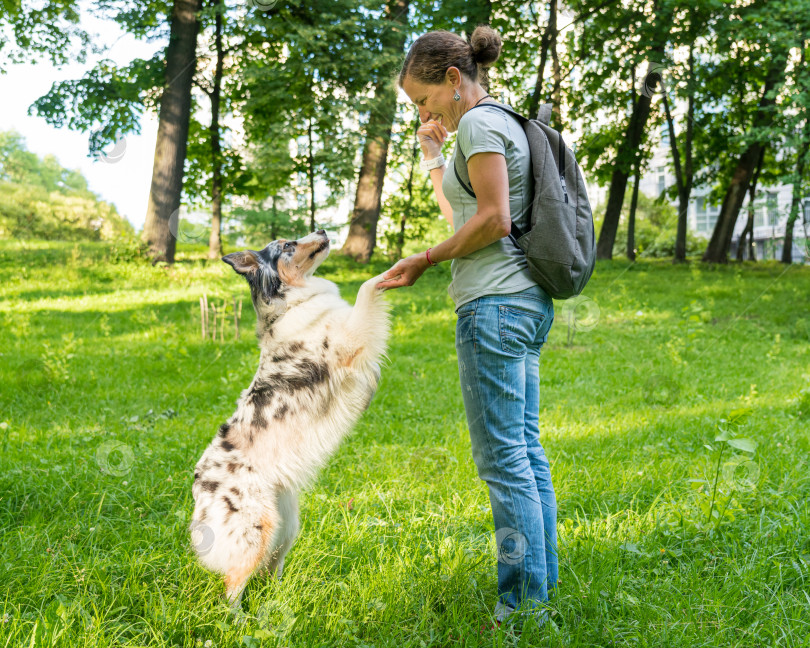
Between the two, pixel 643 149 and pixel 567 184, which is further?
pixel 643 149

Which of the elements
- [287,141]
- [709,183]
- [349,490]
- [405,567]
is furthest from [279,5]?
[709,183]

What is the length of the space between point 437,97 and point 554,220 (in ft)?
2.50

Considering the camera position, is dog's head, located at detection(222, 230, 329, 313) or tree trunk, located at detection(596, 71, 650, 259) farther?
tree trunk, located at detection(596, 71, 650, 259)

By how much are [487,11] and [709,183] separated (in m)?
15.7

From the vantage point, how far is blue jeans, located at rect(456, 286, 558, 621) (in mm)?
2582

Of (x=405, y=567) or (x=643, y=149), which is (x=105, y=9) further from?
(x=643, y=149)

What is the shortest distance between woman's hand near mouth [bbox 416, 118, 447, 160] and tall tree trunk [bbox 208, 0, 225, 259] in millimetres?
16189

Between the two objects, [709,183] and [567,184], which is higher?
[709,183]

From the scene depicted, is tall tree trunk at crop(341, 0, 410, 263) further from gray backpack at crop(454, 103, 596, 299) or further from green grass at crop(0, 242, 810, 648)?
gray backpack at crop(454, 103, 596, 299)

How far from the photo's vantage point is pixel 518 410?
2639 millimetres

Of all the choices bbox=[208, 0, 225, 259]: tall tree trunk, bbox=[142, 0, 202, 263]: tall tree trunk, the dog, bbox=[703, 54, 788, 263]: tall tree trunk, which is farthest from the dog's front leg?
bbox=[703, 54, 788, 263]: tall tree trunk

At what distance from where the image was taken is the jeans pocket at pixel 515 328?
257 cm

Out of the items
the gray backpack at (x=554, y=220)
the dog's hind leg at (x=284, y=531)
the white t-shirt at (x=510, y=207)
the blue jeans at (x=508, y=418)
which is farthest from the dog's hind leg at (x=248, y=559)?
the gray backpack at (x=554, y=220)

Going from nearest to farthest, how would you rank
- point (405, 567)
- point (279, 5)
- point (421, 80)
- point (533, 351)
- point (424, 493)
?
point (421, 80) → point (533, 351) → point (405, 567) → point (424, 493) → point (279, 5)
